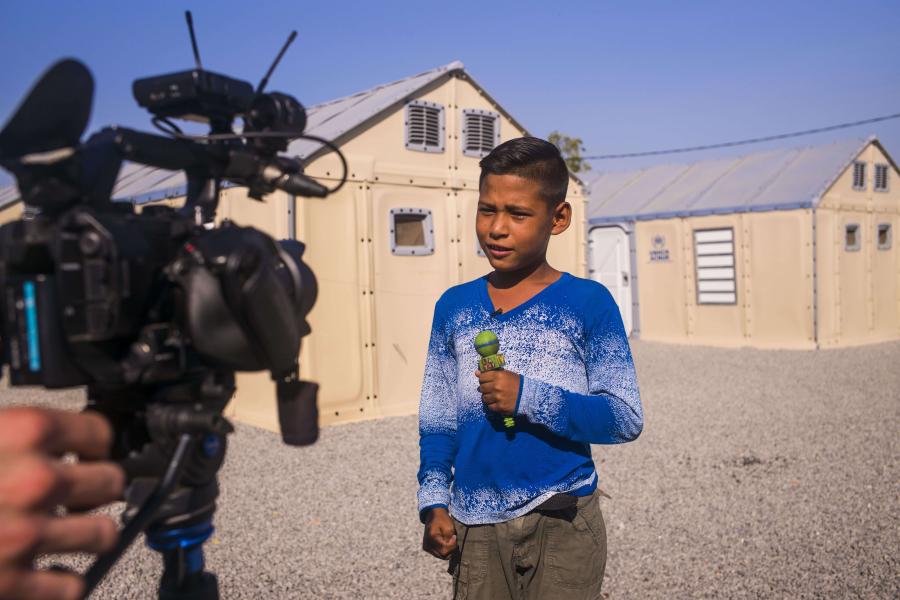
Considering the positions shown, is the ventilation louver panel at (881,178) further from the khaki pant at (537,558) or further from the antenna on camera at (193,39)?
the antenna on camera at (193,39)

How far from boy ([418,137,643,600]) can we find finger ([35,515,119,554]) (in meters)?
1.25

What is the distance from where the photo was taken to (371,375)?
8.80 metres

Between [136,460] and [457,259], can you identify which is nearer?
[136,460]

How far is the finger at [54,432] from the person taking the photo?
0.80 meters

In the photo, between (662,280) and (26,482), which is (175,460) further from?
(662,280)

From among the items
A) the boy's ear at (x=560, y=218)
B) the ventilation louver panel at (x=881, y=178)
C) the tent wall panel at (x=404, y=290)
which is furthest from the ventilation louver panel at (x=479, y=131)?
the ventilation louver panel at (x=881, y=178)

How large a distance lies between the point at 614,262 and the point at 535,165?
16.1 meters

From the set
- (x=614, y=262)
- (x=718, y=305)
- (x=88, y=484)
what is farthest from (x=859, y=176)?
(x=88, y=484)

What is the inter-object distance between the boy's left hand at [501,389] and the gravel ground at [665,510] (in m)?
2.67

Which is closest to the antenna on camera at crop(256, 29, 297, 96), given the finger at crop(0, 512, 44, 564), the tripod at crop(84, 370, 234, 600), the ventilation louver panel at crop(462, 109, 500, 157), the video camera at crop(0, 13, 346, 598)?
the video camera at crop(0, 13, 346, 598)

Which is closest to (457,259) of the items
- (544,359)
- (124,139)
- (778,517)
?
(778,517)

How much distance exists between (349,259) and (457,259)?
155cm

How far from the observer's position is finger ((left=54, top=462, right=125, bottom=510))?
0.85 metres

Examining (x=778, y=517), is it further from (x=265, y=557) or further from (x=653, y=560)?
(x=265, y=557)
